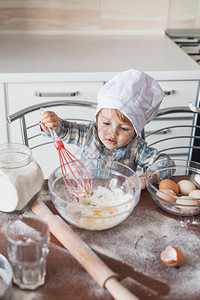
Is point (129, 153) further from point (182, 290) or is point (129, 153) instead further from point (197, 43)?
point (197, 43)

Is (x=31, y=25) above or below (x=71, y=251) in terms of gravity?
above

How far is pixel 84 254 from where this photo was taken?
0.78 meters

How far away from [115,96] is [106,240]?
434mm

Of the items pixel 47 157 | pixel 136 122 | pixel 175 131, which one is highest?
pixel 136 122

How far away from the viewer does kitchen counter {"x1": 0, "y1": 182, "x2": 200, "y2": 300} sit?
728mm

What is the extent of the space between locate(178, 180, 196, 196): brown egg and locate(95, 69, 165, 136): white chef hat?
0.23m

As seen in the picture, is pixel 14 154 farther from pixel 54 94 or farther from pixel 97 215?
pixel 54 94

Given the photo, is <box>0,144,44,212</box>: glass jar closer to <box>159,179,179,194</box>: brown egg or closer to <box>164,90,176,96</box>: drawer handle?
<box>159,179,179,194</box>: brown egg

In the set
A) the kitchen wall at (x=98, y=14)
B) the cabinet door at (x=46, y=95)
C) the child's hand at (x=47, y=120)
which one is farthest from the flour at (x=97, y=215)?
the kitchen wall at (x=98, y=14)

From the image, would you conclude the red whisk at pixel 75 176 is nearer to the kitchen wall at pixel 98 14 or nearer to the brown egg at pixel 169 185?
the brown egg at pixel 169 185

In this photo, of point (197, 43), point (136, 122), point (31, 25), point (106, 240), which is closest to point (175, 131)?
point (197, 43)


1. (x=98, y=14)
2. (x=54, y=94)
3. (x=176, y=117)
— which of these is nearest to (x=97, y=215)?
(x=54, y=94)

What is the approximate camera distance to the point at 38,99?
1.79m

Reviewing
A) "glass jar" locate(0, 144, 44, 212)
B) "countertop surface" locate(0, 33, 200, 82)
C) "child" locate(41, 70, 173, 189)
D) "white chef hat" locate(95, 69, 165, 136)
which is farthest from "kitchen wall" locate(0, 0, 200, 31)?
"glass jar" locate(0, 144, 44, 212)
